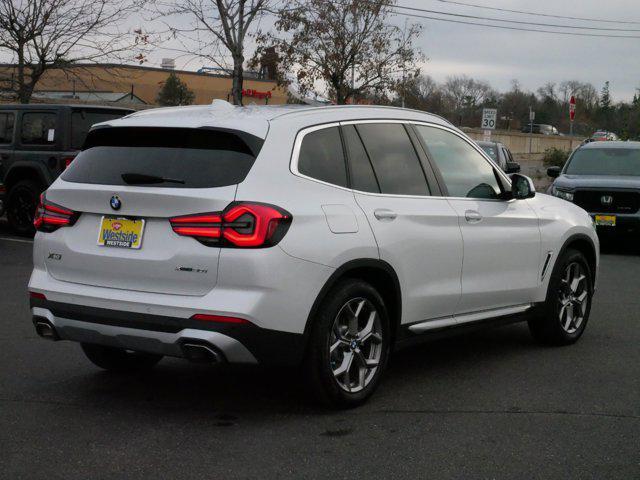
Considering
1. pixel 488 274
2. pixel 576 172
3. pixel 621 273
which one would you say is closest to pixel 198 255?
pixel 488 274

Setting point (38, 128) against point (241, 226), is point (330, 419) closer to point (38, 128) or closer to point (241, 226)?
point (241, 226)

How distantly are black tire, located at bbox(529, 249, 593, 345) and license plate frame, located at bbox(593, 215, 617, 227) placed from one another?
297 inches

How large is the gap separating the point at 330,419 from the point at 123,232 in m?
1.50

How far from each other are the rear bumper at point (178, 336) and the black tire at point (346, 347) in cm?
16

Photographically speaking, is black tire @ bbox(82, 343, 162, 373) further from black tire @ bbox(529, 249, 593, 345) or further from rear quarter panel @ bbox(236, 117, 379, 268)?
black tire @ bbox(529, 249, 593, 345)

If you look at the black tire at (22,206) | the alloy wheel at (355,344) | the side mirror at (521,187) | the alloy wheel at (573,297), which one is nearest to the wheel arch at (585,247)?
the alloy wheel at (573,297)

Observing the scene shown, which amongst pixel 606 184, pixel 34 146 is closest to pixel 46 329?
pixel 34 146

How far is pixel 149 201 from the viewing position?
5.21 meters

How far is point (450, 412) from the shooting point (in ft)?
18.6

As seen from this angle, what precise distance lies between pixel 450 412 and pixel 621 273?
24.9 feet

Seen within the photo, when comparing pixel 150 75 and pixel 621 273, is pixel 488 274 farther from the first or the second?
pixel 150 75

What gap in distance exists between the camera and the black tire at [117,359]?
6379mm

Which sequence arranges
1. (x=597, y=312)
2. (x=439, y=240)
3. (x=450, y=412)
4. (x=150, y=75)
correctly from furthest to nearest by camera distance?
1. (x=150, y=75)
2. (x=597, y=312)
3. (x=439, y=240)
4. (x=450, y=412)

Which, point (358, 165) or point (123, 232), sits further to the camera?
point (358, 165)
